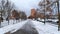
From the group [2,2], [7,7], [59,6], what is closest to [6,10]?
[7,7]

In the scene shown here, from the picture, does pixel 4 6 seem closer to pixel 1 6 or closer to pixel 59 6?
pixel 1 6

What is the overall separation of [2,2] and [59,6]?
27.9 meters

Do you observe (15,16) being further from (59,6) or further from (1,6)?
(59,6)

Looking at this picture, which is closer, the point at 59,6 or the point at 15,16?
the point at 59,6

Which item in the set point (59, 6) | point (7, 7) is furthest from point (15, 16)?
point (59, 6)

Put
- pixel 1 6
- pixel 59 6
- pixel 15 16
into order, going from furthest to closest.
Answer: pixel 15 16
pixel 1 6
pixel 59 6

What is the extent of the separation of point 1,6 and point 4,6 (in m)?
2.94

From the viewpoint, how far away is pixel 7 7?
47.5 m

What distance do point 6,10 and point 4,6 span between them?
1.92 metres

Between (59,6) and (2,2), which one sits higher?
(2,2)

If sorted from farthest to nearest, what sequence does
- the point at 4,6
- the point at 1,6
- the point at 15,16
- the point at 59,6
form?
the point at 15,16 < the point at 4,6 < the point at 1,6 < the point at 59,6

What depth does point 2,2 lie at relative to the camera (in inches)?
1704

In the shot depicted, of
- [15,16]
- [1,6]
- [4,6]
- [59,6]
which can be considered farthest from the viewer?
[15,16]

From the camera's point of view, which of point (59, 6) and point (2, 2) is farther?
point (2, 2)
